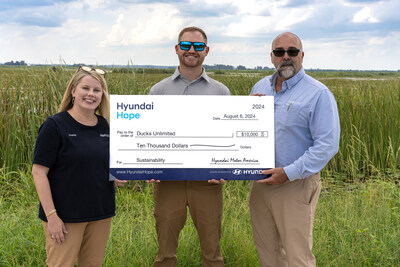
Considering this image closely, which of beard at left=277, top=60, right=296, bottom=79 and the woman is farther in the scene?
beard at left=277, top=60, right=296, bottom=79

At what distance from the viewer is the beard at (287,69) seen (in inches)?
116

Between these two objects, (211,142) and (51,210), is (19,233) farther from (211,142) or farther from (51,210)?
(211,142)

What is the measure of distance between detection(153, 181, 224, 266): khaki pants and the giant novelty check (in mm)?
345

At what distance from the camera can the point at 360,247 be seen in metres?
4.22

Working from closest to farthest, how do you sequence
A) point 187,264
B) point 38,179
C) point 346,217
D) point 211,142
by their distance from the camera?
1. point 38,179
2. point 211,142
3. point 187,264
4. point 346,217

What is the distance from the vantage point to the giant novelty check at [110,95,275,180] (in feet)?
10.3

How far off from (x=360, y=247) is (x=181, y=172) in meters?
2.40

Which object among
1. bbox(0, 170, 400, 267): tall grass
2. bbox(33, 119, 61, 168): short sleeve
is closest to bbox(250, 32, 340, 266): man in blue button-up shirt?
bbox(0, 170, 400, 267): tall grass

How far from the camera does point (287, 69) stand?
116 inches

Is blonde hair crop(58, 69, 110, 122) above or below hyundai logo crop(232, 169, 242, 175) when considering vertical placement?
above

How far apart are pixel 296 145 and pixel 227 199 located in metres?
2.98

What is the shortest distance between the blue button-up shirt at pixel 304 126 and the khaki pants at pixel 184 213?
784 mm

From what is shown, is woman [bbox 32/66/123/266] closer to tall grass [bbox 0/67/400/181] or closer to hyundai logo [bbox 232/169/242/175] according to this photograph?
hyundai logo [bbox 232/169/242/175]

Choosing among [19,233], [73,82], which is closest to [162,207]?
[73,82]
